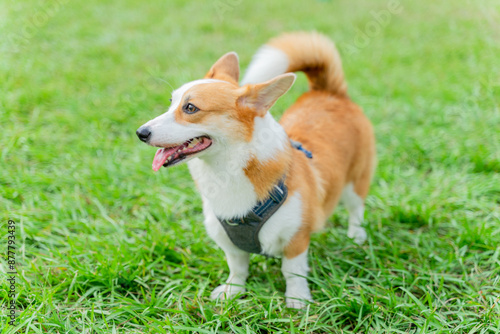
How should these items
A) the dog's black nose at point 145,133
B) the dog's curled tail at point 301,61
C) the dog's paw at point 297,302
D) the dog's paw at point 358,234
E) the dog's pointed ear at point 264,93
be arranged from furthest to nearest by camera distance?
1. the dog's paw at point 358,234
2. the dog's curled tail at point 301,61
3. the dog's paw at point 297,302
4. the dog's pointed ear at point 264,93
5. the dog's black nose at point 145,133

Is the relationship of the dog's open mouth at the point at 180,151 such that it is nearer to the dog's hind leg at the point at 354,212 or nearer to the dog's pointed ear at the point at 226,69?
the dog's pointed ear at the point at 226,69

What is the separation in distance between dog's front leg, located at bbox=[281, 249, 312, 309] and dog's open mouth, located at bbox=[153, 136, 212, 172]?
0.98 m

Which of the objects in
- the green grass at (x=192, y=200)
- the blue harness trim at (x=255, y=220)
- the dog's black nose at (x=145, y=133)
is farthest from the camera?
the green grass at (x=192, y=200)

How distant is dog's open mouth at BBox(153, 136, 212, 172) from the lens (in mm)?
2148

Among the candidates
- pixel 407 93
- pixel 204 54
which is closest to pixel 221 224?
pixel 407 93

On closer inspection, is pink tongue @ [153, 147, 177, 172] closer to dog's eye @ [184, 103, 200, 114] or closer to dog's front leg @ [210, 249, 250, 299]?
dog's eye @ [184, 103, 200, 114]

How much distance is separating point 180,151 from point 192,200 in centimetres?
159

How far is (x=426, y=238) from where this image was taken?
3.18 m

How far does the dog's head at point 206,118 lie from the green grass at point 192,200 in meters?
1.04

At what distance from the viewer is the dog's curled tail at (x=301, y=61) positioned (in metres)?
2.90

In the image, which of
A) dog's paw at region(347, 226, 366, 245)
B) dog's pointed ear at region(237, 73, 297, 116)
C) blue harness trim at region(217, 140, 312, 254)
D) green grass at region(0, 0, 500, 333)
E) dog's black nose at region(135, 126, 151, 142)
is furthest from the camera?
dog's paw at region(347, 226, 366, 245)

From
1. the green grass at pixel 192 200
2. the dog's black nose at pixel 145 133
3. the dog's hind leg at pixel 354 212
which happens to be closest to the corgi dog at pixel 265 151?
the dog's black nose at pixel 145 133

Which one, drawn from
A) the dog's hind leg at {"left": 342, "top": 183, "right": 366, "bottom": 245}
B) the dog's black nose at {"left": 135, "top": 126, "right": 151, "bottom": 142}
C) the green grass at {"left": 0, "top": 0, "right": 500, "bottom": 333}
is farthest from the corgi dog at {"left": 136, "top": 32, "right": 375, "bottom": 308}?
the green grass at {"left": 0, "top": 0, "right": 500, "bottom": 333}

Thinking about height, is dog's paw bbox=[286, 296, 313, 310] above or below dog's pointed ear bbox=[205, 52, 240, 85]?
below
